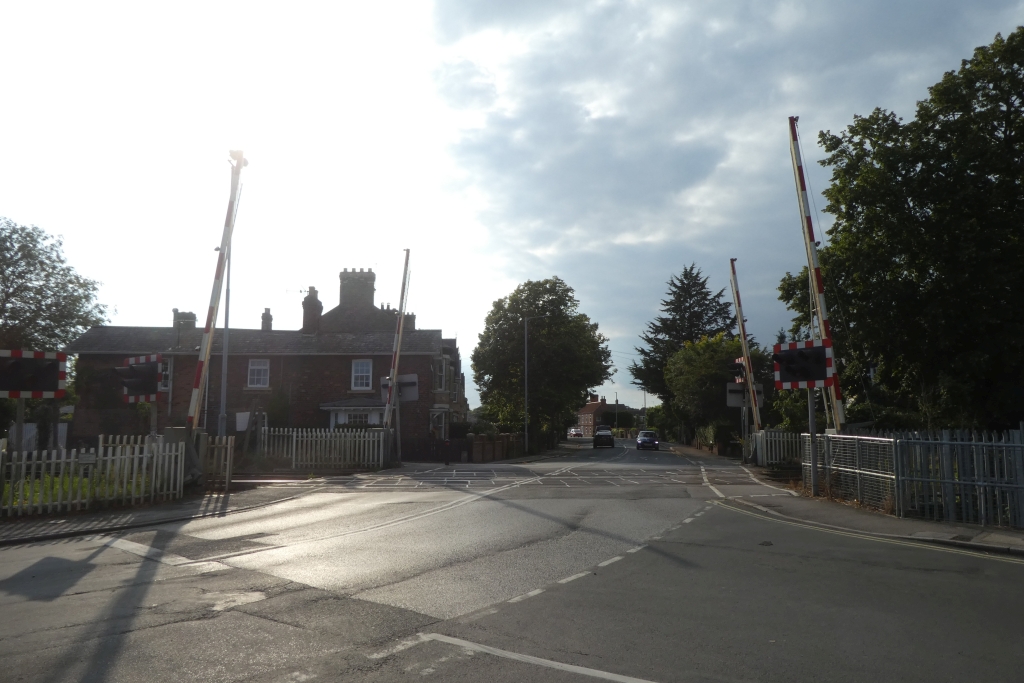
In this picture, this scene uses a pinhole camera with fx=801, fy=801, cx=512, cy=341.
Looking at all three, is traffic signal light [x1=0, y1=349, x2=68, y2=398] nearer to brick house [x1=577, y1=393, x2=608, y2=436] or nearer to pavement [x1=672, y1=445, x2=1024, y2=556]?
pavement [x1=672, y1=445, x2=1024, y2=556]

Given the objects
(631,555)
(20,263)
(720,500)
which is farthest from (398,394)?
(20,263)

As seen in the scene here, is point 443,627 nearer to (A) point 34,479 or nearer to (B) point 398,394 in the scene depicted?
(A) point 34,479

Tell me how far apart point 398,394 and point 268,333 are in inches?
728

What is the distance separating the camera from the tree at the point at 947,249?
842 inches

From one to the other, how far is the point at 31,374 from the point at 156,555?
6814 millimetres

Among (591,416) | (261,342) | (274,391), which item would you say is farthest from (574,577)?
(591,416)

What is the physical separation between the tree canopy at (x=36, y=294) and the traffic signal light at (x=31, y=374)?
3615cm

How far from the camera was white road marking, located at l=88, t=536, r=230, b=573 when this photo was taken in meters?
9.55

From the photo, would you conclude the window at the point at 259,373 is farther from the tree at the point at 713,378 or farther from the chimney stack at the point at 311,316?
the tree at the point at 713,378

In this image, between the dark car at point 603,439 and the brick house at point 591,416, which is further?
the brick house at point 591,416

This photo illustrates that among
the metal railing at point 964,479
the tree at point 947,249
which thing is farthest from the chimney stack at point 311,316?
the metal railing at point 964,479

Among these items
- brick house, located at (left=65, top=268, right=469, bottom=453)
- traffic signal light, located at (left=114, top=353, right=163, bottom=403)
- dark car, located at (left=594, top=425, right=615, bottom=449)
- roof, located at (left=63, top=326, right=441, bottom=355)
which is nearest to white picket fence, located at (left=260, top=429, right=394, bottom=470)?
traffic signal light, located at (left=114, top=353, right=163, bottom=403)

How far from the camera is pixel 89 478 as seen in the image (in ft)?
49.4

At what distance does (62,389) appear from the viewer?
1527cm
